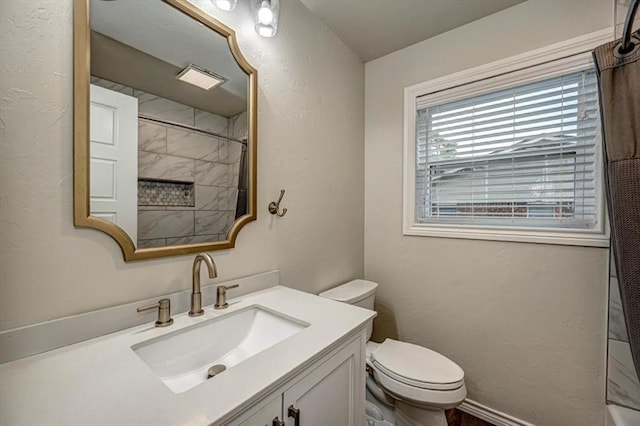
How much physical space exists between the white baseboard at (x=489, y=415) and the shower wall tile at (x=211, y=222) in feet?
5.65

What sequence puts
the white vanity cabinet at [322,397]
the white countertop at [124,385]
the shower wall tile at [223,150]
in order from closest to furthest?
1. the white countertop at [124,385]
2. the white vanity cabinet at [322,397]
3. the shower wall tile at [223,150]

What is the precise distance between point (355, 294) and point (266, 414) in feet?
3.40

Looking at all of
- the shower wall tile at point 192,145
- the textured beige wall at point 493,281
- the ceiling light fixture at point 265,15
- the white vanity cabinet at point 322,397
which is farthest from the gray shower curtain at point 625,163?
the shower wall tile at point 192,145

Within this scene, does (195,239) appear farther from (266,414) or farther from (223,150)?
(266,414)

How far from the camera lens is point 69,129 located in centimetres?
76

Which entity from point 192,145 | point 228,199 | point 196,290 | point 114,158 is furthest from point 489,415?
point 114,158

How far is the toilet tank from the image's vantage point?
156 cm

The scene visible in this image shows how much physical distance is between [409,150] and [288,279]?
1160 millimetres

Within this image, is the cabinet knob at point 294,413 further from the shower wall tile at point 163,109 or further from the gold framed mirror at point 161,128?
the shower wall tile at point 163,109

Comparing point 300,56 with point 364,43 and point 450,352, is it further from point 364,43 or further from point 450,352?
point 450,352

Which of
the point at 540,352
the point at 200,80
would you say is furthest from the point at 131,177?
the point at 540,352

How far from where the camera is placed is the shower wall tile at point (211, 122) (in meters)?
1.07

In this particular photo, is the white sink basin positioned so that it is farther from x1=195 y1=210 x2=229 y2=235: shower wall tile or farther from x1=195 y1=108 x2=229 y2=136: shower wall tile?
x1=195 y1=108 x2=229 y2=136: shower wall tile

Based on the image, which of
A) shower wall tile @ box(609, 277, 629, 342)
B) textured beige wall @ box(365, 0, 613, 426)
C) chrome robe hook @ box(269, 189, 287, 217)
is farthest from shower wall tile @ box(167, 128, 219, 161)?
shower wall tile @ box(609, 277, 629, 342)
